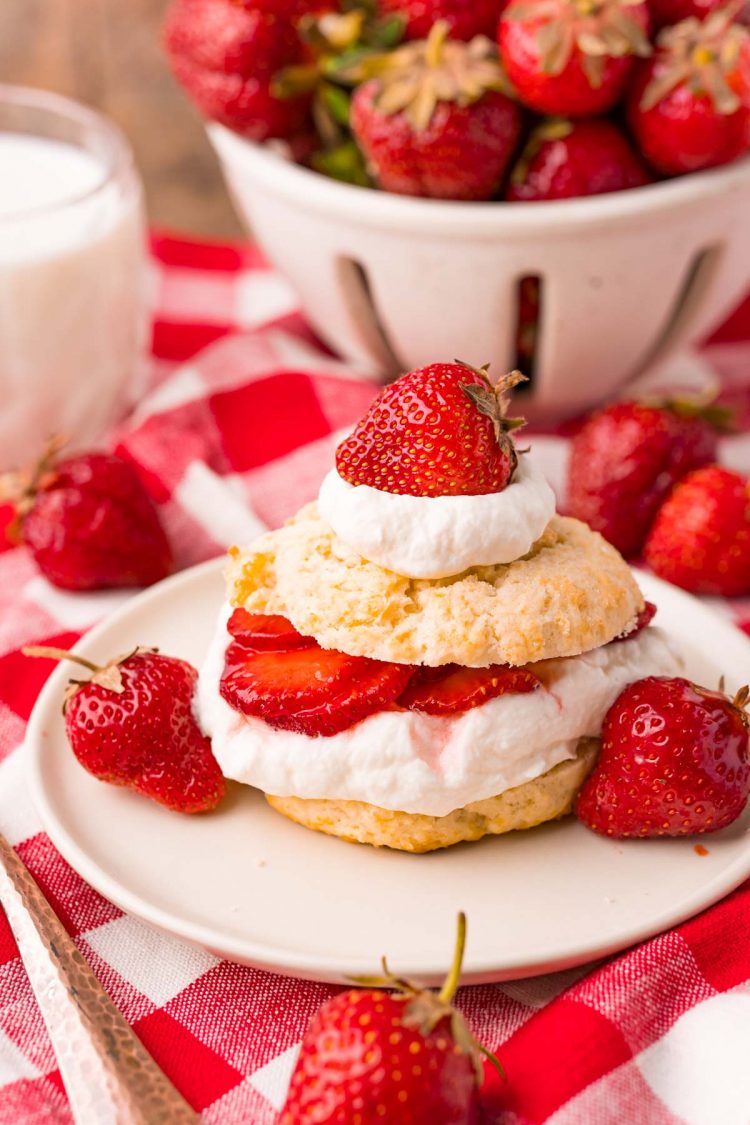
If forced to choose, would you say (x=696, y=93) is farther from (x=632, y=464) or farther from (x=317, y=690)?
(x=317, y=690)

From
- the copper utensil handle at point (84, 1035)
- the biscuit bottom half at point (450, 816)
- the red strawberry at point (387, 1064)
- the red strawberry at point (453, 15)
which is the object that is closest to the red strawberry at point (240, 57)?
the red strawberry at point (453, 15)

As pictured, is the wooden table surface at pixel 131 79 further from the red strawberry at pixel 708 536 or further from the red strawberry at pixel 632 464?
the red strawberry at pixel 708 536

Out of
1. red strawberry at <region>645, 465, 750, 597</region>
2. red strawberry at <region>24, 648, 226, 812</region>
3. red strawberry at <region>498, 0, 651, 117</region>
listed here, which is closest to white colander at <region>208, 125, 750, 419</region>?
red strawberry at <region>498, 0, 651, 117</region>

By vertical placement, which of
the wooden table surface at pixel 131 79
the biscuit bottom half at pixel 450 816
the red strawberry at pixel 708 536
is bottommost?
the wooden table surface at pixel 131 79

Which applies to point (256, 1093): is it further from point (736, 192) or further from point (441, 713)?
point (736, 192)

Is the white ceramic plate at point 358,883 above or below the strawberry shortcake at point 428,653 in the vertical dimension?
below

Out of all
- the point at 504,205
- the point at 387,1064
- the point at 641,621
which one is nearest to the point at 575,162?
the point at 504,205

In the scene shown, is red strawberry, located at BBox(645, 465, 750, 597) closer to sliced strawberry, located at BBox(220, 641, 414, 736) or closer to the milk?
sliced strawberry, located at BBox(220, 641, 414, 736)
